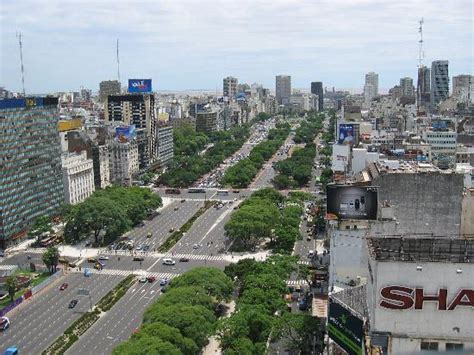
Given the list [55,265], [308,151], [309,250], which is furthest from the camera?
[308,151]

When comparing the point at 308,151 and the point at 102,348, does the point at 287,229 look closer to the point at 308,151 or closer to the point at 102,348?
the point at 102,348

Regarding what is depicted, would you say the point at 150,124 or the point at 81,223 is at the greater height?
the point at 150,124

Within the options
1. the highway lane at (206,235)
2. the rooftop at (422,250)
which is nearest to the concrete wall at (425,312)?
the rooftop at (422,250)

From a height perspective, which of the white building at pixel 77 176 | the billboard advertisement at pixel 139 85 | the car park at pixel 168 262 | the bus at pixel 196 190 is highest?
the billboard advertisement at pixel 139 85

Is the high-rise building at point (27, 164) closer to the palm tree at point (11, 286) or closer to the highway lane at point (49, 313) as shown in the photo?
the highway lane at point (49, 313)

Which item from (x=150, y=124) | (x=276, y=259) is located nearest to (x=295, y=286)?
(x=276, y=259)

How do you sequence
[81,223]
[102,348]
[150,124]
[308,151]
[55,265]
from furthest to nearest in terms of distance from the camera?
[308,151] < [150,124] < [81,223] < [55,265] < [102,348]
